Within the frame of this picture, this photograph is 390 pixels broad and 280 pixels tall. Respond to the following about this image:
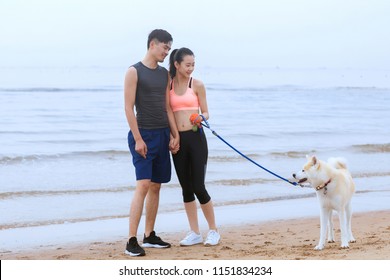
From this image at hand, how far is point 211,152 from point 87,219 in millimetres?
6947

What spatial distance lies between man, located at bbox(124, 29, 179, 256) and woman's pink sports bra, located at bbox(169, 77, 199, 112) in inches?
2.9

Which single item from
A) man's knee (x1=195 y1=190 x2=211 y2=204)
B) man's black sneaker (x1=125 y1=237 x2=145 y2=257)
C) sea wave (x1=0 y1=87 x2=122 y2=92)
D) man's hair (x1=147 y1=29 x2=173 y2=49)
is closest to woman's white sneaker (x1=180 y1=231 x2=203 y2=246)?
man's knee (x1=195 y1=190 x2=211 y2=204)

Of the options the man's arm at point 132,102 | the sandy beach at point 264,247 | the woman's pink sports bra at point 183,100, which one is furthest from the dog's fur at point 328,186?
the man's arm at point 132,102

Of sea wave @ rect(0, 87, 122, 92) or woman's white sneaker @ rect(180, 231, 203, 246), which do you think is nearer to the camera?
woman's white sneaker @ rect(180, 231, 203, 246)

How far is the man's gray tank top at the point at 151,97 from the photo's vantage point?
6.27 m

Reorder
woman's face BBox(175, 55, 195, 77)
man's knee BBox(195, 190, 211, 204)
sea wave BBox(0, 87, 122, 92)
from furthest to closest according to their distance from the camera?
sea wave BBox(0, 87, 122, 92) → man's knee BBox(195, 190, 211, 204) → woman's face BBox(175, 55, 195, 77)

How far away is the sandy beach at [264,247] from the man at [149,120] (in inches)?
20.3

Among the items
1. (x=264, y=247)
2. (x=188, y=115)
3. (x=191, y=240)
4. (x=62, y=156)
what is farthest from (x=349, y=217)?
(x=62, y=156)

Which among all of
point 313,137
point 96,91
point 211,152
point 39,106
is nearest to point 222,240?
point 211,152

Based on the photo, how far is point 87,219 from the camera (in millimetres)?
8945

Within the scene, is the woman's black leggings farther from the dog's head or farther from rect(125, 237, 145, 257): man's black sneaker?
the dog's head

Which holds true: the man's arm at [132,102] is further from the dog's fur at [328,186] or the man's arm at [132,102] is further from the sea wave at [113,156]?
the sea wave at [113,156]

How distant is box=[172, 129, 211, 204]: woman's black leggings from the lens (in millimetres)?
6535

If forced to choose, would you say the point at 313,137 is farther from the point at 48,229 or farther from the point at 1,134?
the point at 48,229
